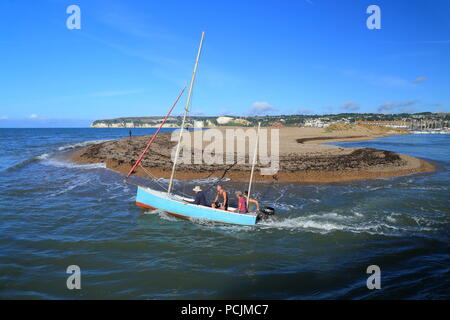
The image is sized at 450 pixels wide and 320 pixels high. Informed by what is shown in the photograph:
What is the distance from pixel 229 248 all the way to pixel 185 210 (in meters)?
3.65

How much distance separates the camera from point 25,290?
8.99 m

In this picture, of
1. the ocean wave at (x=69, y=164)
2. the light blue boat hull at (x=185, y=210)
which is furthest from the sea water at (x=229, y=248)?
the ocean wave at (x=69, y=164)

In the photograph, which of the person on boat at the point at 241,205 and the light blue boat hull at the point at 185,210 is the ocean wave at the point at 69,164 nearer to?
the light blue boat hull at the point at 185,210

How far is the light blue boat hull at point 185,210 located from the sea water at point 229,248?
0.42 metres

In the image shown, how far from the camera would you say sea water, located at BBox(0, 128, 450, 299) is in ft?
30.2

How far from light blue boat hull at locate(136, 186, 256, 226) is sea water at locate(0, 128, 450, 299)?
422mm

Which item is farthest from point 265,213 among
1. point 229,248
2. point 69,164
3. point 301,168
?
point 69,164

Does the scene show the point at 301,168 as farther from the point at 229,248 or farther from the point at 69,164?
the point at 69,164

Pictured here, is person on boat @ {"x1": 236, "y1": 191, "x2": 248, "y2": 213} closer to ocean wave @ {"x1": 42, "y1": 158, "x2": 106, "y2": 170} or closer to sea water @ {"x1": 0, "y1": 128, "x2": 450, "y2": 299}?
sea water @ {"x1": 0, "y1": 128, "x2": 450, "y2": 299}

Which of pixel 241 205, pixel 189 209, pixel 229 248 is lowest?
pixel 229 248

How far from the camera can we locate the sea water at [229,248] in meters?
9.22

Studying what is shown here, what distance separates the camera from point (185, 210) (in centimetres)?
1475

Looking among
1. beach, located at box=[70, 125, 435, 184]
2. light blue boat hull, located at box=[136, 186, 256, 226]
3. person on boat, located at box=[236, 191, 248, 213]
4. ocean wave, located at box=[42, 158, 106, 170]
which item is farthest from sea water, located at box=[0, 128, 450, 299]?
ocean wave, located at box=[42, 158, 106, 170]
